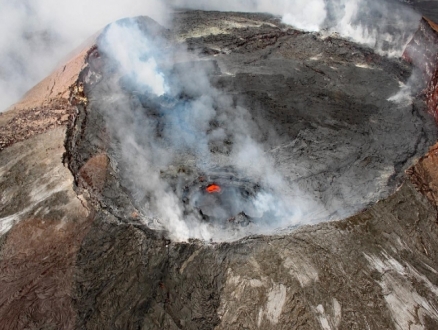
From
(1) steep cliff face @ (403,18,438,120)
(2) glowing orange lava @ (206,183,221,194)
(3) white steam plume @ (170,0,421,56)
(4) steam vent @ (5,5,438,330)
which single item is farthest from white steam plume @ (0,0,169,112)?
(1) steep cliff face @ (403,18,438,120)

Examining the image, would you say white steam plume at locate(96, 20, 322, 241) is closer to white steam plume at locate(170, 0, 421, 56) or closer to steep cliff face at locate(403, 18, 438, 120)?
steep cliff face at locate(403, 18, 438, 120)

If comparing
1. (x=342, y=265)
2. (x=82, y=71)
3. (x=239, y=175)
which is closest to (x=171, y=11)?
(x=82, y=71)

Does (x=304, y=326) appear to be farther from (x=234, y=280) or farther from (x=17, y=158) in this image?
(x=17, y=158)

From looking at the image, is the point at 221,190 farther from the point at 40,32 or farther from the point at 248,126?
the point at 40,32

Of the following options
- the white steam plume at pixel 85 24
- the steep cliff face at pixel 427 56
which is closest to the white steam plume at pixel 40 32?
the white steam plume at pixel 85 24

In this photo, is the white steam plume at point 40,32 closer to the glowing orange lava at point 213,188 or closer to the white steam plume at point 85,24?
the white steam plume at point 85,24
